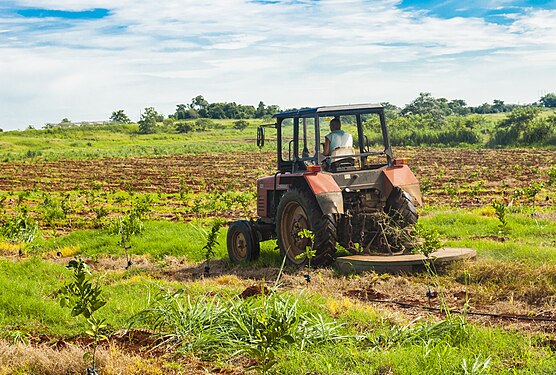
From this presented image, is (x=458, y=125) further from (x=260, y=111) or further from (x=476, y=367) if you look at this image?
(x=260, y=111)

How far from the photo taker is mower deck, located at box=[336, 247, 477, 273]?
9.30 meters

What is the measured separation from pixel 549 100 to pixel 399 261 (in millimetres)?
104433

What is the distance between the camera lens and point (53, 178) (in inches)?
1351

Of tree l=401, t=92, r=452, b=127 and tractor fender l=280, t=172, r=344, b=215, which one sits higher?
tree l=401, t=92, r=452, b=127

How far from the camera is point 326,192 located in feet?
32.4

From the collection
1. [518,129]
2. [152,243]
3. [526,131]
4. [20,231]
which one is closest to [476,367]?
[152,243]

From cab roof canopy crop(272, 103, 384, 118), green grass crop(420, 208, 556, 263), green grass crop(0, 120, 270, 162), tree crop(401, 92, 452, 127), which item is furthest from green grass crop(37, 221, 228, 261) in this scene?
tree crop(401, 92, 452, 127)

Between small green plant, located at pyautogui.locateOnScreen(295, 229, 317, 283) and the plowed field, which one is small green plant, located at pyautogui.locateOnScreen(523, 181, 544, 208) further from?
small green plant, located at pyautogui.locateOnScreen(295, 229, 317, 283)

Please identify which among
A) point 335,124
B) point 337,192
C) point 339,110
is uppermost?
point 339,110

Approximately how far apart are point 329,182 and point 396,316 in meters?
3.34

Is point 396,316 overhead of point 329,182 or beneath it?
beneath

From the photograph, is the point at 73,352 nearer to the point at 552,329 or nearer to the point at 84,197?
the point at 552,329

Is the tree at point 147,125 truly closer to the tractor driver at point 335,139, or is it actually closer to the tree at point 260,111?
the tree at point 260,111

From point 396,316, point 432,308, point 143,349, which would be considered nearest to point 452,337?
point 396,316
